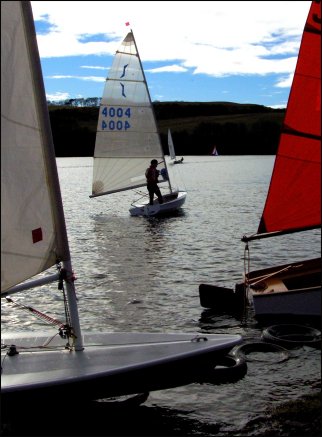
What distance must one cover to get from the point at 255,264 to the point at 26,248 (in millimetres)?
15879

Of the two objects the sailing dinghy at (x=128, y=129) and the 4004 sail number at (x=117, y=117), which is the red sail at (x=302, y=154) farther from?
the 4004 sail number at (x=117, y=117)

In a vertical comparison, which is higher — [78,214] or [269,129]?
[269,129]

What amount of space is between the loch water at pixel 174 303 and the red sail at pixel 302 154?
3025 mm

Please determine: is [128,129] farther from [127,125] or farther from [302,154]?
[302,154]

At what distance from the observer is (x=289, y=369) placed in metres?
11.8

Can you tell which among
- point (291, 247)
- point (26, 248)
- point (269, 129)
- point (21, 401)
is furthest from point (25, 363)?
point (269, 129)

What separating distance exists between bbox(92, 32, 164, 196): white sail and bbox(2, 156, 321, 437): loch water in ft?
11.5

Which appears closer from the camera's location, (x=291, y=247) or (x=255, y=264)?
(x=255, y=264)

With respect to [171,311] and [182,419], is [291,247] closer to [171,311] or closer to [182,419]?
[171,311]

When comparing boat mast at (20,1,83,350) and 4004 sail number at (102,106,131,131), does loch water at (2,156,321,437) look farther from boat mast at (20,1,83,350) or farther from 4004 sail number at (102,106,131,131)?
4004 sail number at (102,106,131,131)

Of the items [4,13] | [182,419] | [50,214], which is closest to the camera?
[4,13]

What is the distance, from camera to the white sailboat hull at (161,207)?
36.5m

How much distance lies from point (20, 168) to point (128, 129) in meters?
29.1

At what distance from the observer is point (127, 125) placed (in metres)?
37.0
